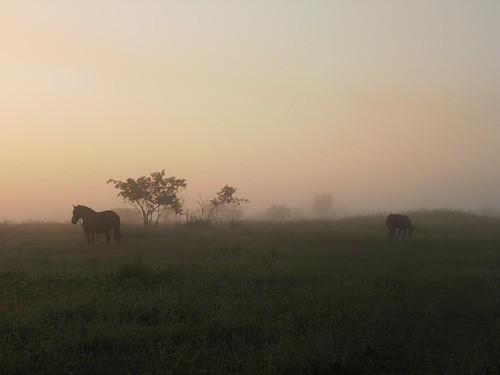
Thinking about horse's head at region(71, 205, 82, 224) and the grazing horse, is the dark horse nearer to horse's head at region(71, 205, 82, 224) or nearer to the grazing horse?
horse's head at region(71, 205, 82, 224)

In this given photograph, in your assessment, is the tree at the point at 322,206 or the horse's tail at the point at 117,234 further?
the tree at the point at 322,206

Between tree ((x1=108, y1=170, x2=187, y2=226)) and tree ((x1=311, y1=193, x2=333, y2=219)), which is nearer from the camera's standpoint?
tree ((x1=108, y1=170, x2=187, y2=226))

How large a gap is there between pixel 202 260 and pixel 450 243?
1416 cm

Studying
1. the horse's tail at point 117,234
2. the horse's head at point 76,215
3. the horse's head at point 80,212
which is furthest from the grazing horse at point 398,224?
the horse's head at point 76,215

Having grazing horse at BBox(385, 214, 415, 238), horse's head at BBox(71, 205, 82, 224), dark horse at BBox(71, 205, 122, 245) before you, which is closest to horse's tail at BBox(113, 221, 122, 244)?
dark horse at BBox(71, 205, 122, 245)

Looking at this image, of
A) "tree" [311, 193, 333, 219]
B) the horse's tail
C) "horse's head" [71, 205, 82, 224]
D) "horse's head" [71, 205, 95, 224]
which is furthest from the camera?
"tree" [311, 193, 333, 219]

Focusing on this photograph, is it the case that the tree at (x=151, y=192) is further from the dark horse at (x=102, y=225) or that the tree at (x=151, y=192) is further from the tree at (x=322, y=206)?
the tree at (x=322, y=206)

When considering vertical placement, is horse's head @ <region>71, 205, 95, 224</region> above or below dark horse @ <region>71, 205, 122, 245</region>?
above

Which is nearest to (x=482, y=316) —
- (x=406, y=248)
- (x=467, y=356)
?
(x=467, y=356)

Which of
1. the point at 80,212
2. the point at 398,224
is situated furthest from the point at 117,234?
the point at 398,224

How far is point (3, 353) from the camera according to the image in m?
6.43

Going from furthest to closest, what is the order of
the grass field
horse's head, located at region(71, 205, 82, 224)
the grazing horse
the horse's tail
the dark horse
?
1. the grazing horse
2. horse's head, located at region(71, 205, 82, 224)
3. the horse's tail
4. the dark horse
5. the grass field

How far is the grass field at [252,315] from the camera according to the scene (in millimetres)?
6605

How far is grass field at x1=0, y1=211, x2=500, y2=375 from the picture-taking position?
21.7 feet
